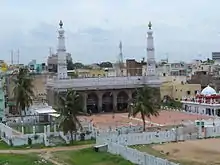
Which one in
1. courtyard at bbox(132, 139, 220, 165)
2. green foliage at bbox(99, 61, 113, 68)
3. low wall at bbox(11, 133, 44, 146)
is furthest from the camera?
green foliage at bbox(99, 61, 113, 68)

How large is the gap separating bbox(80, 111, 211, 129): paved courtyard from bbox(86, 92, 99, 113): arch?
348 centimetres

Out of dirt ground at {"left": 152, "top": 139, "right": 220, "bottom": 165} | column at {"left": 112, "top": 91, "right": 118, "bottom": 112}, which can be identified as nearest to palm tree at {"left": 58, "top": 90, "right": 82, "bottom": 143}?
dirt ground at {"left": 152, "top": 139, "right": 220, "bottom": 165}

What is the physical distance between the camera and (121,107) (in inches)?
2547

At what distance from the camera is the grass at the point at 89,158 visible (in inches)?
1231

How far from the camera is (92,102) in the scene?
63188 mm

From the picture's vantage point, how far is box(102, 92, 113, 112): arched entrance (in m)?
63.8

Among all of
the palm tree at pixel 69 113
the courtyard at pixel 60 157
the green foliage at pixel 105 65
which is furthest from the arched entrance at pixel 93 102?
the green foliage at pixel 105 65

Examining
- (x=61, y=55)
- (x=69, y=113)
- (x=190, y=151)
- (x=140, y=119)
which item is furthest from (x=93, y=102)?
(x=190, y=151)

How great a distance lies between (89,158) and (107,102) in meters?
31.6

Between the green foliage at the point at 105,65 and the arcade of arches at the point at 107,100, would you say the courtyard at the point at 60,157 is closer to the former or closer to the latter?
the arcade of arches at the point at 107,100

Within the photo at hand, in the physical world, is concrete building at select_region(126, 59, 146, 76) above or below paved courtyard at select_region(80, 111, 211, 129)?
above

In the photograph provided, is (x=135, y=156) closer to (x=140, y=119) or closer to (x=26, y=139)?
(x=26, y=139)

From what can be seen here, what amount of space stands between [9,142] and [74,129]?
5.59m

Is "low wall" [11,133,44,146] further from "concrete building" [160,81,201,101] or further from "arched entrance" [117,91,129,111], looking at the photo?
"concrete building" [160,81,201,101]
